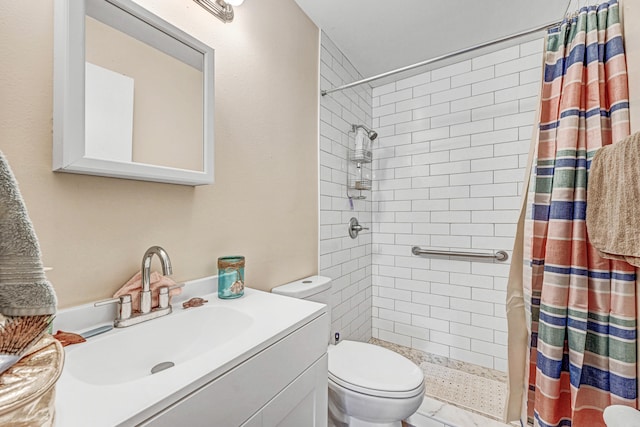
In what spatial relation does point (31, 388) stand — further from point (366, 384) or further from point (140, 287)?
point (366, 384)

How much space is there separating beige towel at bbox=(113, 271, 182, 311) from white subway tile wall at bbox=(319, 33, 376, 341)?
100 cm

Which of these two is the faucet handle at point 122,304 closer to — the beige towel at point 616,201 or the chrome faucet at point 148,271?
the chrome faucet at point 148,271

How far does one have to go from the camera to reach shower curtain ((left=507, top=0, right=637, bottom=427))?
86 centimetres

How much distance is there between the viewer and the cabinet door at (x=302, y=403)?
76cm

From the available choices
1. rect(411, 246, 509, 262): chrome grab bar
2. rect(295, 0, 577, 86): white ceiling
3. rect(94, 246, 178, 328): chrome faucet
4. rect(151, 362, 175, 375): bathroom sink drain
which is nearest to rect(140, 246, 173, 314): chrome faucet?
rect(94, 246, 178, 328): chrome faucet

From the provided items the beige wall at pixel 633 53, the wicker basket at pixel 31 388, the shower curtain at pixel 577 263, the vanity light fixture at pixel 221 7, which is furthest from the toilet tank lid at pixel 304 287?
the beige wall at pixel 633 53

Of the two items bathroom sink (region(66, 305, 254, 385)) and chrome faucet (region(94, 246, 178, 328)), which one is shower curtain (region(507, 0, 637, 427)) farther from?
chrome faucet (region(94, 246, 178, 328))

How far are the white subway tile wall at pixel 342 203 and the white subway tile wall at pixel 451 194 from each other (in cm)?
9

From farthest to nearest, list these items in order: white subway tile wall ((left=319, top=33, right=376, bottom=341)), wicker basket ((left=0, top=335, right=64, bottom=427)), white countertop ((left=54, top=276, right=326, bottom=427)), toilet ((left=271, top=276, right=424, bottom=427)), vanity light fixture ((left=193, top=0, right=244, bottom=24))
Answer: white subway tile wall ((left=319, top=33, right=376, bottom=341)) → toilet ((left=271, top=276, right=424, bottom=427)) → vanity light fixture ((left=193, top=0, right=244, bottom=24)) → white countertop ((left=54, top=276, right=326, bottom=427)) → wicker basket ((left=0, top=335, right=64, bottom=427))

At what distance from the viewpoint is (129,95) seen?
0.88 m

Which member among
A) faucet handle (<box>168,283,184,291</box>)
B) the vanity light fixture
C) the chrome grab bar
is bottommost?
the chrome grab bar

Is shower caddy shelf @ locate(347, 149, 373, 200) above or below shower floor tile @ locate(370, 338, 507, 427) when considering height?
above

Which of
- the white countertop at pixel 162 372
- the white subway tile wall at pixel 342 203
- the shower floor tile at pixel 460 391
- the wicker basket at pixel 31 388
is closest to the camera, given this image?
the wicker basket at pixel 31 388

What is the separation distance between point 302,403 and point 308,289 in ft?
1.90
